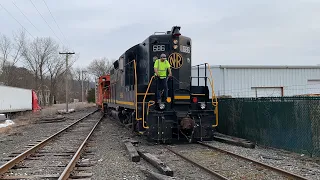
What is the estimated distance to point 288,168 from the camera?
666 cm

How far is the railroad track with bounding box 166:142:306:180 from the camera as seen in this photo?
6.02m

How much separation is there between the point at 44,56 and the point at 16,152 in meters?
49.1

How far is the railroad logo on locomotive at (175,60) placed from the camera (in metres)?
10.9

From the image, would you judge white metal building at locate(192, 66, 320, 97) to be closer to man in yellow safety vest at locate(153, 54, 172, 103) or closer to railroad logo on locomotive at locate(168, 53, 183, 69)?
railroad logo on locomotive at locate(168, 53, 183, 69)

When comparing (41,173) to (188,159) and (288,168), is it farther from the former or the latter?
(288,168)

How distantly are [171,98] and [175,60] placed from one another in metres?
1.57

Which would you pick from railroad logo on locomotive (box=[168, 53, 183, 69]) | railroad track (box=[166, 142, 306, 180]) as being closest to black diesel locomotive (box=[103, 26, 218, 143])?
railroad logo on locomotive (box=[168, 53, 183, 69])

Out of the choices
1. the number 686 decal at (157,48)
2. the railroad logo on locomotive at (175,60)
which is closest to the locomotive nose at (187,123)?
the railroad logo on locomotive at (175,60)

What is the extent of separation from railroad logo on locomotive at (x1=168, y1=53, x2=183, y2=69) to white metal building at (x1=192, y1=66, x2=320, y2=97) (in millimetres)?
12964

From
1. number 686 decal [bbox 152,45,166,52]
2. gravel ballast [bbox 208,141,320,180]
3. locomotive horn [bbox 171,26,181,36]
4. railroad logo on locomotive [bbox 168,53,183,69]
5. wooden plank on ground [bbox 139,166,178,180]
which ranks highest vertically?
locomotive horn [bbox 171,26,181,36]

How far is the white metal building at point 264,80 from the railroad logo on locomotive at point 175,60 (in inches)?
510

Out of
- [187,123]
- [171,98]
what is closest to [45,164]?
[187,123]

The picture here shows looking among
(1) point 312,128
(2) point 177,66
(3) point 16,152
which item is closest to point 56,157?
(3) point 16,152

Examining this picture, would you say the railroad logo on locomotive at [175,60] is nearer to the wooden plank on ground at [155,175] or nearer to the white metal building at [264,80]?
the wooden plank on ground at [155,175]
